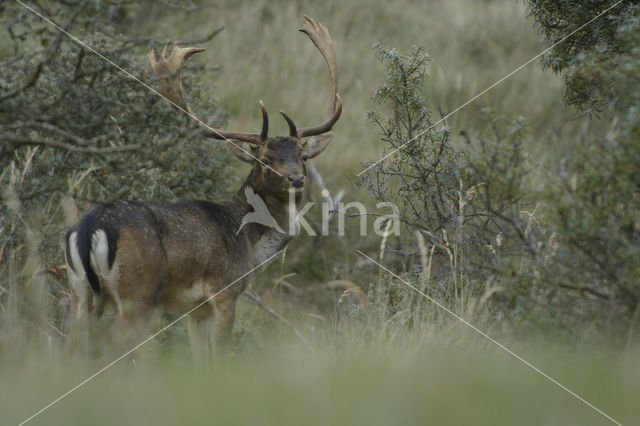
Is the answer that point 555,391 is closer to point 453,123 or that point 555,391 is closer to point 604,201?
point 604,201

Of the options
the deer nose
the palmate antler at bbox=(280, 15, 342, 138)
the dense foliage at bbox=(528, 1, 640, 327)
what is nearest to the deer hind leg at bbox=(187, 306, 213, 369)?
the deer nose

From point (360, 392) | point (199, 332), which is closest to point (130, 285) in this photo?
point (199, 332)

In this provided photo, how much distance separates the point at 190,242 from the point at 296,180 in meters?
1.11

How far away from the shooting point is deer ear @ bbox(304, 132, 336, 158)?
789cm

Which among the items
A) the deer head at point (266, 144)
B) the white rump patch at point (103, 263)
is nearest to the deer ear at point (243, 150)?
the deer head at point (266, 144)

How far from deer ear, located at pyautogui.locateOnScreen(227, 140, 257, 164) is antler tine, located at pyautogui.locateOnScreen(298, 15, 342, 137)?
0.51 metres

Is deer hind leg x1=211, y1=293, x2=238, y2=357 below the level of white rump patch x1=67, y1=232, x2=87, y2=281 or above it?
below

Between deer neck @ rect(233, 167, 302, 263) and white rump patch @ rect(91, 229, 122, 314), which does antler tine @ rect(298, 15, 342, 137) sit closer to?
deer neck @ rect(233, 167, 302, 263)

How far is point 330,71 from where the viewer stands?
8133 mm

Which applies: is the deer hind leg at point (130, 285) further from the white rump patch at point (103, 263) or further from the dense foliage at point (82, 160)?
the dense foliage at point (82, 160)

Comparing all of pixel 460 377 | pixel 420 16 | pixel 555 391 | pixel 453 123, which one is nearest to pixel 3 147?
pixel 460 377

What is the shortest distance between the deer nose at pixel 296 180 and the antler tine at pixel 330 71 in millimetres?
863

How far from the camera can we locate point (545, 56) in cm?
704

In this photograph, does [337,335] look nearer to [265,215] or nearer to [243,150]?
[265,215]
